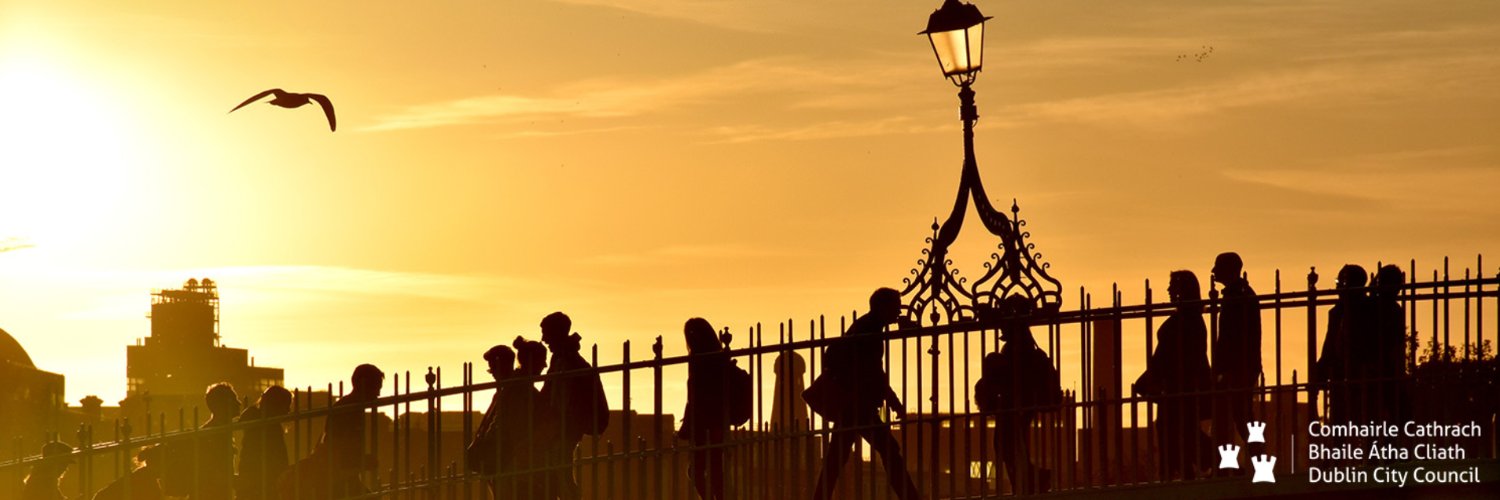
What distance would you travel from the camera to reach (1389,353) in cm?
1722

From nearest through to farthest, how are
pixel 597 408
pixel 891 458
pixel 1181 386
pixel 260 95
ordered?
1. pixel 597 408
2. pixel 891 458
3. pixel 1181 386
4. pixel 260 95

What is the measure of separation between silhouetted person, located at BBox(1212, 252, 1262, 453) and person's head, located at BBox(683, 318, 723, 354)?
320 centimetres

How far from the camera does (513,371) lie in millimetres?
16469

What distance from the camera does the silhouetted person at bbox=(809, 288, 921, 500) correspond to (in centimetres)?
1650

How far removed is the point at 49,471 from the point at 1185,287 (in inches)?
287

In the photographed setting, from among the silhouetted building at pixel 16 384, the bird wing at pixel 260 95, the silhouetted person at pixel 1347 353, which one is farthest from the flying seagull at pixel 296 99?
the silhouetted building at pixel 16 384

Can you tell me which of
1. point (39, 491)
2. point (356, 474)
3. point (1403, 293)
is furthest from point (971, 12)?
point (39, 491)

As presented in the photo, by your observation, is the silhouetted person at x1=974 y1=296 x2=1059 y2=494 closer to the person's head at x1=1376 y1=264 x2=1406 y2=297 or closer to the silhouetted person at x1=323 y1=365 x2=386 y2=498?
the person's head at x1=1376 y1=264 x2=1406 y2=297

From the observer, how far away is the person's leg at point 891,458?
1655 cm

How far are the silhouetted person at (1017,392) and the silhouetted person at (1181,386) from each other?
0.70m

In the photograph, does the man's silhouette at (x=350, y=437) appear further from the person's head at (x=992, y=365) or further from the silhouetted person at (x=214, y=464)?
the person's head at (x=992, y=365)

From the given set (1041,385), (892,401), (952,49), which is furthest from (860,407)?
(952,49)

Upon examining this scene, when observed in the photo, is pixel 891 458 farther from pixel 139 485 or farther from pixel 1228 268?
pixel 139 485

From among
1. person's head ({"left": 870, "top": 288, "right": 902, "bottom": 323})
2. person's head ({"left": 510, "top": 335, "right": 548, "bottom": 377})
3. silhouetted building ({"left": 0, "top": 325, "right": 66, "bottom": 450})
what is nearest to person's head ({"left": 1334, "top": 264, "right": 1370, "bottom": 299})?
person's head ({"left": 870, "top": 288, "right": 902, "bottom": 323})
